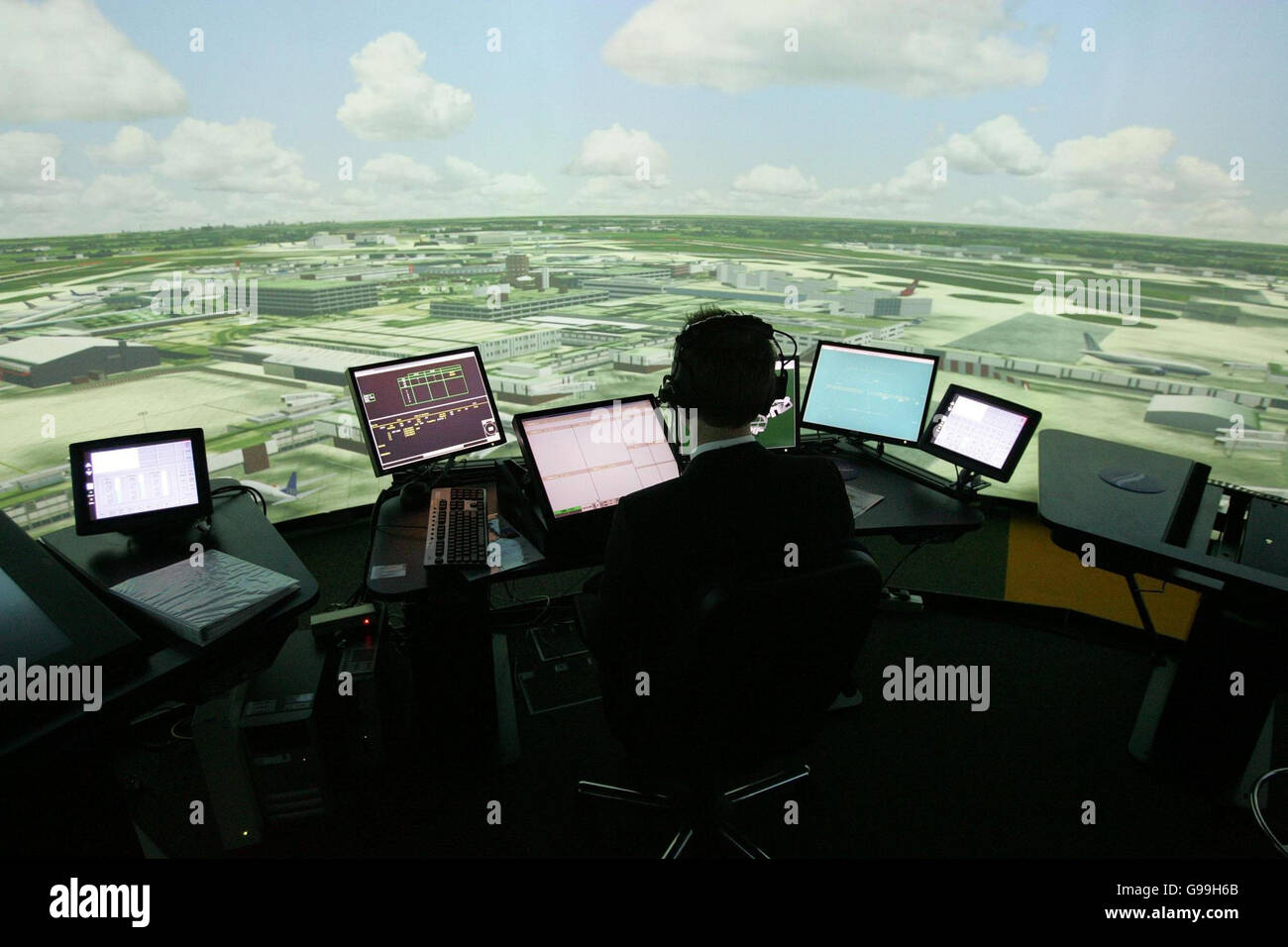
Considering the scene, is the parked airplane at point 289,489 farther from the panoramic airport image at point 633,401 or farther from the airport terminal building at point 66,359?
the airport terminal building at point 66,359

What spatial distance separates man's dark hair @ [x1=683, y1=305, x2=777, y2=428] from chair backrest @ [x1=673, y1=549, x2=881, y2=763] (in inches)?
14.5

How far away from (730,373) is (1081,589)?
2.63 m

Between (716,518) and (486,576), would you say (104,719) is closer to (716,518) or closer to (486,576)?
(486,576)

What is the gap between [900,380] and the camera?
270 cm

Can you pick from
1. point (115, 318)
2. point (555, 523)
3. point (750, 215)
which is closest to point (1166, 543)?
point (555, 523)

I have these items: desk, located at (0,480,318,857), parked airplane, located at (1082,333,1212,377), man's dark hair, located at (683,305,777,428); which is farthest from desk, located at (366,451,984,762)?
parked airplane, located at (1082,333,1212,377)

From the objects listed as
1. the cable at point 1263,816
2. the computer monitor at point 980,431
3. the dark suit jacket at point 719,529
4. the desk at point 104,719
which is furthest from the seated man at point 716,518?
the cable at point 1263,816

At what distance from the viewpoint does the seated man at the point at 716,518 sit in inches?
52.5

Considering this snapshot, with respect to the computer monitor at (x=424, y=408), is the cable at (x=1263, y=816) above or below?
below

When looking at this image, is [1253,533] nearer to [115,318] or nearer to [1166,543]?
[1166,543]

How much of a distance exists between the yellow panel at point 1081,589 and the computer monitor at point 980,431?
883 mm

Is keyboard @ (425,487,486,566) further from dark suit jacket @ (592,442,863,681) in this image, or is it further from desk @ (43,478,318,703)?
dark suit jacket @ (592,442,863,681)
